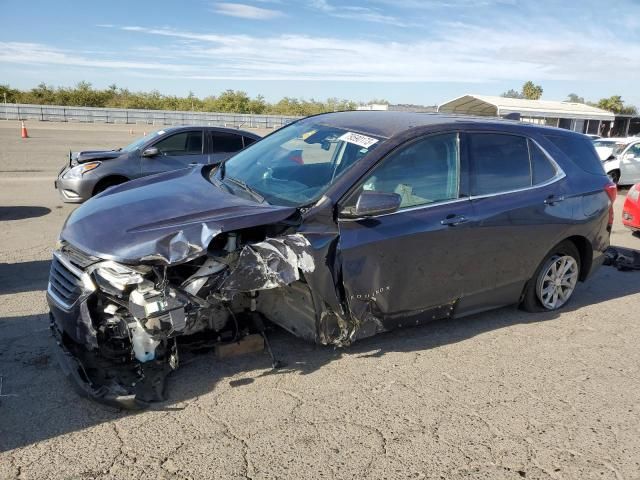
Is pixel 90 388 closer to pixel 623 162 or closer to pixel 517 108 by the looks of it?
pixel 623 162

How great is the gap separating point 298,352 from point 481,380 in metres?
1.37

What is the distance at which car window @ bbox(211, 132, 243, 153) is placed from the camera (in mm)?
9977

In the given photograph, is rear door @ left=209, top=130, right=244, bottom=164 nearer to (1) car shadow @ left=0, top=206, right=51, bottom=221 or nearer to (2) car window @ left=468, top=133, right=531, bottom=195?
(1) car shadow @ left=0, top=206, right=51, bottom=221

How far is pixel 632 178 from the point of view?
15.4 m

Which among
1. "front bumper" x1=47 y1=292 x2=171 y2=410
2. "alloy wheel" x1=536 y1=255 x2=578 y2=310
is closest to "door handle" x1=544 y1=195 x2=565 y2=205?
"alloy wheel" x1=536 y1=255 x2=578 y2=310

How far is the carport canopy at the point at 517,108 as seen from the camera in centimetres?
3606

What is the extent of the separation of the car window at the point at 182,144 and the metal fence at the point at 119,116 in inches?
1102

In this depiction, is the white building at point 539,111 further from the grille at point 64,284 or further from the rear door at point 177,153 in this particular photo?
the grille at point 64,284

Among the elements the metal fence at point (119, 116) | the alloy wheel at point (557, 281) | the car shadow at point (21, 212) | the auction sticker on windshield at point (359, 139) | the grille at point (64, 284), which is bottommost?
the car shadow at point (21, 212)

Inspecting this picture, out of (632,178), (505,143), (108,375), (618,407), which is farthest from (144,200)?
(632,178)

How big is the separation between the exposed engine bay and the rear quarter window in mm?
3063

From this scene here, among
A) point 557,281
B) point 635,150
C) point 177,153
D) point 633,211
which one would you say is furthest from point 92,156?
point 635,150

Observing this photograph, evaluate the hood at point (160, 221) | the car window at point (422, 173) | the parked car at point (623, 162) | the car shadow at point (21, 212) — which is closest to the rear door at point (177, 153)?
the car shadow at point (21, 212)

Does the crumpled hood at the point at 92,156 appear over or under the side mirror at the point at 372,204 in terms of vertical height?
under
